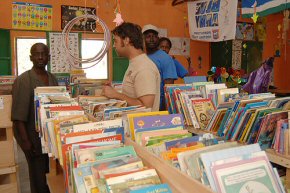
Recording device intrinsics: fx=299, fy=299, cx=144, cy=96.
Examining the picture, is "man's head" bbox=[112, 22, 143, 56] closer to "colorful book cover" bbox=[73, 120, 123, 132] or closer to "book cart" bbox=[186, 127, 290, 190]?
"colorful book cover" bbox=[73, 120, 123, 132]

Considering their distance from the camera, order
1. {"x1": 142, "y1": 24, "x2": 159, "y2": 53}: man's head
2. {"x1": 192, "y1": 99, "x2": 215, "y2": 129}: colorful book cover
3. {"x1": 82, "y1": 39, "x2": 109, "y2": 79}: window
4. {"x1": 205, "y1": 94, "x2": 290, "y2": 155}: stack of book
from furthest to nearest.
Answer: {"x1": 82, "y1": 39, "x2": 109, "y2": 79}: window < {"x1": 142, "y1": 24, "x2": 159, "y2": 53}: man's head < {"x1": 192, "y1": 99, "x2": 215, "y2": 129}: colorful book cover < {"x1": 205, "y1": 94, "x2": 290, "y2": 155}: stack of book

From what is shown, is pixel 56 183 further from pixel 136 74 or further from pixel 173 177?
pixel 173 177

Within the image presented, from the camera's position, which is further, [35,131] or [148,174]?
[35,131]

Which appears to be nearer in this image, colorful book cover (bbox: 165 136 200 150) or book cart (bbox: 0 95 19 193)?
colorful book cover (bbox: 165 136 200 150)

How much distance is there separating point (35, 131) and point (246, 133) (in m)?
1.88

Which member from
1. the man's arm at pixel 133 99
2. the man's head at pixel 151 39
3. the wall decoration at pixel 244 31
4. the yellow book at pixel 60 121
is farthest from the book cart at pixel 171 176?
the wall decoration at pixel 244 31

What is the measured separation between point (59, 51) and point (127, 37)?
3.29 meters

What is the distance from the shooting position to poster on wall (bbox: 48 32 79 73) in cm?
516

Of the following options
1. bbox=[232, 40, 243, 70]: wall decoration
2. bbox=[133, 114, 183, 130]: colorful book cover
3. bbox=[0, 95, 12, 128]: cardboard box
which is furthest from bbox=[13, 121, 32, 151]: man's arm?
bbox=[232, 40, 243, 70]: wall decoration

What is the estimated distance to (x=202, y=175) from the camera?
95cm

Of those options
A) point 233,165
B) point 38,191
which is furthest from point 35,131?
point 233,165

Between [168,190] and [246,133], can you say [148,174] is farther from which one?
[246,133]

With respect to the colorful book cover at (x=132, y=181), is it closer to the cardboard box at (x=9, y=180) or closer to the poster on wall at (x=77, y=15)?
the cardboard box at (x=9, y=180)

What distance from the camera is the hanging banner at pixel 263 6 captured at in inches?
143
